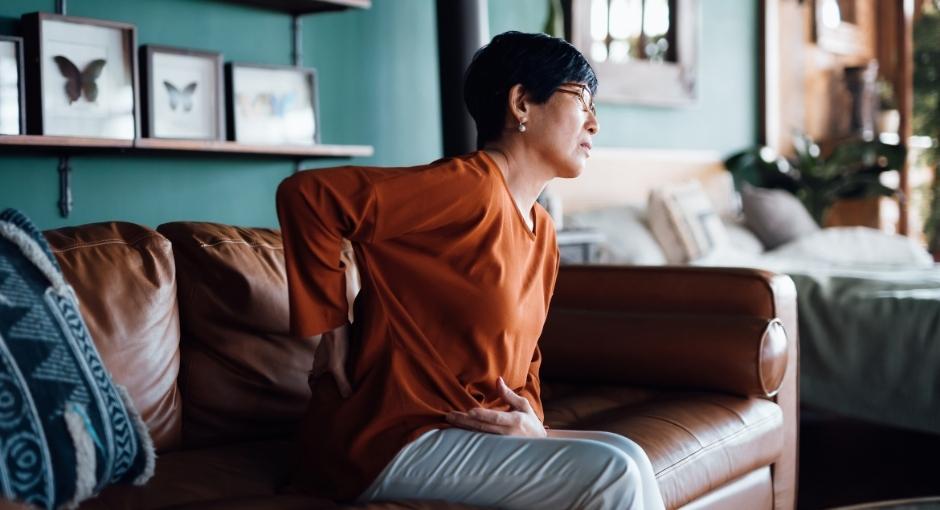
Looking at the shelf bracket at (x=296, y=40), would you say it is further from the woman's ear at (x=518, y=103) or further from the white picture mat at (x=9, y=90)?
the woman's ear at (x=518, y=103)

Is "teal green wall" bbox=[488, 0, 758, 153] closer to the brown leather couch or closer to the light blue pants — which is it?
the brown leather couch

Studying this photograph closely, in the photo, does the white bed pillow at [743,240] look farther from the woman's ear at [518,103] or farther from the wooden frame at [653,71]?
the woman's ear at [518,103]

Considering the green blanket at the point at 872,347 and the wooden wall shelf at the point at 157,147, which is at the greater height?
the wooden wall shelf at the point at 157,147

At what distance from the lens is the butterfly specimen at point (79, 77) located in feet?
8.03

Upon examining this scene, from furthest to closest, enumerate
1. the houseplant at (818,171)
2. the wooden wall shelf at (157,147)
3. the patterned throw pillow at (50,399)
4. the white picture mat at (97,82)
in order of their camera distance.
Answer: the houseplant at (818,171) → the white picture mat at (97,82) → the wooden wall shelf at (157,147) → the patterned throw pillow at (50,399)

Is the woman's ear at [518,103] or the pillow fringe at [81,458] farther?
the woman's ear at [518,103]

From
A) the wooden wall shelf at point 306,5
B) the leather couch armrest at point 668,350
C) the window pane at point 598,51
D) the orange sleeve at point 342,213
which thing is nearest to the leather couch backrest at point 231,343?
the orange sleeve at point 342,213

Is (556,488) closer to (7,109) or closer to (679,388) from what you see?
(679,388)

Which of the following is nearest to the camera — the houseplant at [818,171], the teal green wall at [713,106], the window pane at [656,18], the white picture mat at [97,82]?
the white picture mat at [97,82]

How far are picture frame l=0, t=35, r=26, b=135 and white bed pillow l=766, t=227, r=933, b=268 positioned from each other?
305 cm

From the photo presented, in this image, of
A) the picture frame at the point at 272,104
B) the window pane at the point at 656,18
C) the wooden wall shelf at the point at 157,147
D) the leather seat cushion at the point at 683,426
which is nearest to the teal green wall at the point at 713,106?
the window pane at the point at 656,18

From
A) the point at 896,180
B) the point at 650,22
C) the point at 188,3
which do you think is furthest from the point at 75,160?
the point at 896,180

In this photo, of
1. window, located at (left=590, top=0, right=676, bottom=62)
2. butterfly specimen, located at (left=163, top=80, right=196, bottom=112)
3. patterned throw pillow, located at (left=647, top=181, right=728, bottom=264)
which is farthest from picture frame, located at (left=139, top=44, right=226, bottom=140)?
window, located at (left=590, top=0, right=676, bottom=62)

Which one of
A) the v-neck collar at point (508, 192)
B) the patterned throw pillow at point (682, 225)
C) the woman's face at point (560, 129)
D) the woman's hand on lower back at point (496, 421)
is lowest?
the woman's hand on lower back at point (496, 421)
